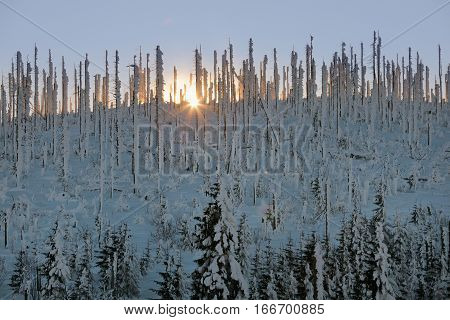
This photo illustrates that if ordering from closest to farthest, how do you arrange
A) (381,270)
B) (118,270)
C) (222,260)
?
(222,260) → (381,270) → (118,270)

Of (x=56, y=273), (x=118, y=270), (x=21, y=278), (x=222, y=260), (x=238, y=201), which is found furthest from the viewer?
(x=238, y=201)

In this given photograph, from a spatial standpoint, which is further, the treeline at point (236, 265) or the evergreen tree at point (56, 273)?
the evergreen tree at point (56, 273)

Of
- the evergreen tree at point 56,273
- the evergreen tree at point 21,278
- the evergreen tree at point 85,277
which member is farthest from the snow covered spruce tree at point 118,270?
the evergreen tree at point 21,278

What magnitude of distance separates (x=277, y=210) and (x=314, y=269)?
10241 millimetres

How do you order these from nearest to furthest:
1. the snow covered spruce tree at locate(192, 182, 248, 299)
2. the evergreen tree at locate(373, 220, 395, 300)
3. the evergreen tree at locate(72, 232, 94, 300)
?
the snow covered spruce tree at locate(192, 182, 248, 299), the evergreen tree at locate(373, 220, 395, 300), the evergreen tree at locate(72, 232, 94, 300)

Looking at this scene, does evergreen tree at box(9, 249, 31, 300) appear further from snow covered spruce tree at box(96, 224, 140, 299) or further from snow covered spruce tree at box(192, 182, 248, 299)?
snow covered spruce tree at box(192, 182, 248, 299)

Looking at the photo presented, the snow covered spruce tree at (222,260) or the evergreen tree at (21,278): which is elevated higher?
the snow covered spruce tree at (222,260)

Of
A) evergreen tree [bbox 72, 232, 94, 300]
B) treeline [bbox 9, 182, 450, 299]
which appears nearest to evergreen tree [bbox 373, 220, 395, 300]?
treeline [bbox 9, 182, 450, 299]

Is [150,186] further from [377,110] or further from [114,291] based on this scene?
[377,110]

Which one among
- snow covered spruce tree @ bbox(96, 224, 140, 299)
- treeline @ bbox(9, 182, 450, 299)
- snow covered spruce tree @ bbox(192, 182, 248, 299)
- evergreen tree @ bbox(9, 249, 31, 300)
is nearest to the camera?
snow covered spruce tree @ bbox(192, 182, 248, 299)

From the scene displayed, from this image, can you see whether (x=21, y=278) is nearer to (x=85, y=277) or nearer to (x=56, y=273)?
(x=85, y=277)

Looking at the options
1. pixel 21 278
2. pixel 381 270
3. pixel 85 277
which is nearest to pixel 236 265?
pixel 381 270

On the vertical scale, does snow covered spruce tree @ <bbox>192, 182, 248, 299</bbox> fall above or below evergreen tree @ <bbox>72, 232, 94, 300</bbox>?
above

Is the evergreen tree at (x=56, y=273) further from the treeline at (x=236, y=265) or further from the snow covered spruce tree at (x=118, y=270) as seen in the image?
the snow covered spruce tree at (x=118, y=270)
